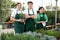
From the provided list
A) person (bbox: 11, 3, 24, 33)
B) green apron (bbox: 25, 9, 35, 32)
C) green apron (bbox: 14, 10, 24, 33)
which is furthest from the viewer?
green apron (bbox: 25, 9, 35, 32)

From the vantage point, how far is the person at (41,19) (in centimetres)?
615

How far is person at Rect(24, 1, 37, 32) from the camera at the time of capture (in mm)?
5965

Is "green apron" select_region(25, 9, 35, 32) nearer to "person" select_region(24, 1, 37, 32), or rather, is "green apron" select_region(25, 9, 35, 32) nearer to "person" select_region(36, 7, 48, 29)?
"person" select_region(24, 1, 37, 32)

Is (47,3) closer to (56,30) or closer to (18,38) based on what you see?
(56,30)

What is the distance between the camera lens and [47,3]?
609cm

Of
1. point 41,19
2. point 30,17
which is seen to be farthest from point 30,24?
point 41,19

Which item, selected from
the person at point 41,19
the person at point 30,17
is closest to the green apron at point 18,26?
the person at point 30,17

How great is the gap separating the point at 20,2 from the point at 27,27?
71 centimetres

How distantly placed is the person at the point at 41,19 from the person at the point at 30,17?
125mm

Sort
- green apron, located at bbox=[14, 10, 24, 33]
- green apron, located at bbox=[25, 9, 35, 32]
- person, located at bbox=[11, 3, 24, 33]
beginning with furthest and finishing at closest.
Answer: green apron, located at bbox=[25, 9, 35, 32]
green apron, located at bbox=[14, 10, 24, 33]
person, located at bbox=[11, 3, 24, 33]

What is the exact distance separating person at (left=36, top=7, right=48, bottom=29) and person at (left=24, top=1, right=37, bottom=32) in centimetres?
12

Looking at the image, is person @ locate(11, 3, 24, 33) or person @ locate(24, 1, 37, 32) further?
person @ locate(24, 1, 37, 32)

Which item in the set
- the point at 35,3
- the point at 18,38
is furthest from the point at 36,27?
the point at 18,38

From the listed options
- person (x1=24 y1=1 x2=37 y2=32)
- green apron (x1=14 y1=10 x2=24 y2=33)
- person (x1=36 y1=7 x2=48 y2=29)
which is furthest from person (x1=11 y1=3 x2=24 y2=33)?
person (x1=36 y1=7 x2=48 y2=29)
